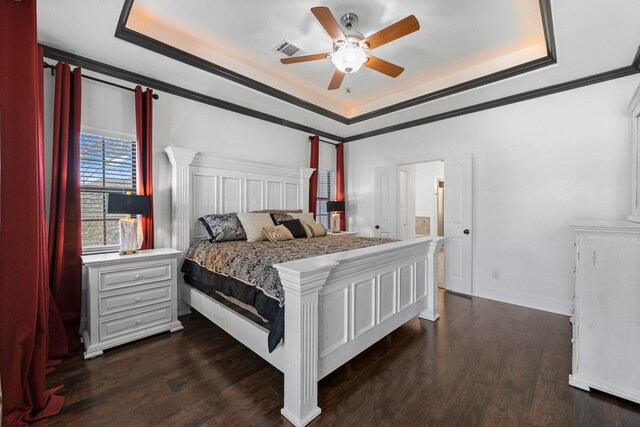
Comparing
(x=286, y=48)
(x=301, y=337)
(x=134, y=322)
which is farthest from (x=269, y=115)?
(x=301, y=337)

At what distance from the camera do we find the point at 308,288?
61.9 inches

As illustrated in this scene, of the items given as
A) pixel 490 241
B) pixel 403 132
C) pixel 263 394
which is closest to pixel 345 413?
pixel 263 394

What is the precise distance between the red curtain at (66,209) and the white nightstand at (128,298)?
0.15 m

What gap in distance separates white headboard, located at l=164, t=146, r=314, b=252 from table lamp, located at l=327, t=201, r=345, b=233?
542 millimetres

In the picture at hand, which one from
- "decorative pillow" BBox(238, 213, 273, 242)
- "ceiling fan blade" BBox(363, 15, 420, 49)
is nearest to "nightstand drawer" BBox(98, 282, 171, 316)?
"decorative pillow" BBox(238, 213, 273, 242)

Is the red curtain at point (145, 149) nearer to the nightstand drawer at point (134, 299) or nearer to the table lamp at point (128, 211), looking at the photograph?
the table lamp at point (128, 211)

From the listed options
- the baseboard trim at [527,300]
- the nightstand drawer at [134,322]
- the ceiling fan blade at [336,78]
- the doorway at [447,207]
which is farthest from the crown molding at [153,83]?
the baseboard trim at [527,300]

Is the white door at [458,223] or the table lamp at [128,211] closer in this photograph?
the table lamp at [128,211]

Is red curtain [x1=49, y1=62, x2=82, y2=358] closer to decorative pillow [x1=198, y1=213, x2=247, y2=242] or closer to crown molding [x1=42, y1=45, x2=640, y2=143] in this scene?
crown molding [x1=42, y1=45, x2=640, y2=143]

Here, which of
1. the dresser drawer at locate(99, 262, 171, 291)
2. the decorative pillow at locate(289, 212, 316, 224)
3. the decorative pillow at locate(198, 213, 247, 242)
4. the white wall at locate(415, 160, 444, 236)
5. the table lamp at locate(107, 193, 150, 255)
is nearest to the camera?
the dresser drawer at locate(99, 262, 171, 291)

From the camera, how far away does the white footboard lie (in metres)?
1.59

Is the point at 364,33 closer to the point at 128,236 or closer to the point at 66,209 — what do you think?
the point at 128,236

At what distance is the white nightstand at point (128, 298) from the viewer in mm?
2365

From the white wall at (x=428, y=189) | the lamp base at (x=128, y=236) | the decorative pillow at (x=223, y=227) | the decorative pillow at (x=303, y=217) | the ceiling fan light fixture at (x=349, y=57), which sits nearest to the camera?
the ceiling fan light fixture at (x=349, y=57)
